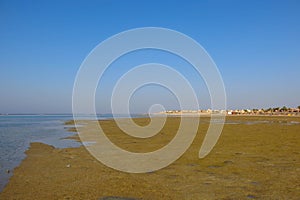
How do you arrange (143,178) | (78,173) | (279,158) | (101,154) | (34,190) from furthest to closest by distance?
1. (101,154)
2. (279,158)
3. (78,173)
4. (143,178)
5. (34,190)

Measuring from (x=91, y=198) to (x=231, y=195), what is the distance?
3886 mm

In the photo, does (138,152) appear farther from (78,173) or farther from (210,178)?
(210,178)

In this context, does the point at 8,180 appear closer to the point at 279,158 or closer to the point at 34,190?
the point at 34,190

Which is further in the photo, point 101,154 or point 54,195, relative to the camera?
point 101,154

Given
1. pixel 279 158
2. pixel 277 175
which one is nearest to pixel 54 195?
pixel 277 175

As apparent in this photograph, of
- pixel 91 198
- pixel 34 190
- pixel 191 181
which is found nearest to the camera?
pixel 91 198

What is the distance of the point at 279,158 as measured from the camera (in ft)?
40.7

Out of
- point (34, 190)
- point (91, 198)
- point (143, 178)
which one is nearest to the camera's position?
point (91, 198)

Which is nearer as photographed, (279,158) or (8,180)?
(8,180)

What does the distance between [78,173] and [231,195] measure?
5755mm

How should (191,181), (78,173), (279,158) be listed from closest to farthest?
(191,181) → (78,173) → (279,158)

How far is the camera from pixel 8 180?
9164 millimetres

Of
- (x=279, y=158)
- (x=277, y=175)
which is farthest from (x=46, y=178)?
(x=279, y=158)

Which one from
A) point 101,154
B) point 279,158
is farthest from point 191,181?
point 101,154
